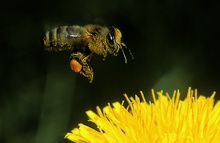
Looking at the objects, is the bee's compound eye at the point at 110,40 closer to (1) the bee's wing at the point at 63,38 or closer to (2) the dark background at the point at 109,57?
(1) the bee's wing at the point at 63,38

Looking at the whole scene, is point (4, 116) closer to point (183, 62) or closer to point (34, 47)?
point (34, 47)

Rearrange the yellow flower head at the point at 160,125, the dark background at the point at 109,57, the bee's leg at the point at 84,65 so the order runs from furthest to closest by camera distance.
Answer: the dark background at the point at 109,57 < the bee's leg at the point at 84,65 < the yellow flower head at the point at 160,125

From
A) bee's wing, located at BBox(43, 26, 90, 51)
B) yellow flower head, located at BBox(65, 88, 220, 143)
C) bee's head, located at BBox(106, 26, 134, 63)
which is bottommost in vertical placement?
yellow flower head, located at BBox(65, 88, 220, 143)

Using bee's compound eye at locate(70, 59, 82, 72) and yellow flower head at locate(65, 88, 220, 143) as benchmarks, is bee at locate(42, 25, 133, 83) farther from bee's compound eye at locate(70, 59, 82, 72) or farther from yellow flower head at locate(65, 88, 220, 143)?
yellow flower head at locate(65, 88, 220, 143)

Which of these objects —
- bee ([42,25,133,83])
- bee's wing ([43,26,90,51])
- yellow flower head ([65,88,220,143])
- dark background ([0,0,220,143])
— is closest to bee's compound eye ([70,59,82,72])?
bee ([42,25,133,83])

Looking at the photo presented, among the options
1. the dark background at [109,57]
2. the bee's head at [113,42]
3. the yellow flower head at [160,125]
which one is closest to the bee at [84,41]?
the bee's head at [113,42]

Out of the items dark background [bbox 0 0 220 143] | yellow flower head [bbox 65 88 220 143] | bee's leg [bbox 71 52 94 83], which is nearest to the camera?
yellow flower head [bbox 65 88 220 143]

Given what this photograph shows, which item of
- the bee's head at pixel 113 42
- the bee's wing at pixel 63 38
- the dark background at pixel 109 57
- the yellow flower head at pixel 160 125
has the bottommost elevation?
the yellow flower head at pixel 160 125

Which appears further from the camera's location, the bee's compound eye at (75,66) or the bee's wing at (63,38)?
the bee's wing at (63,38)
